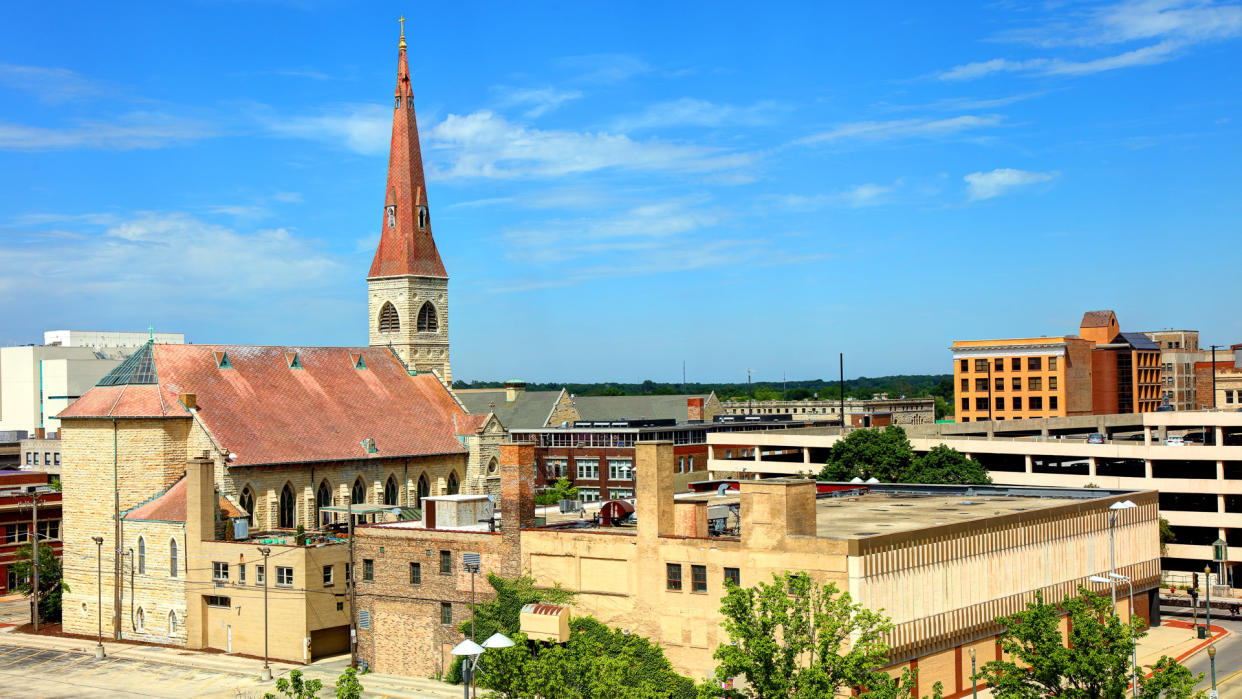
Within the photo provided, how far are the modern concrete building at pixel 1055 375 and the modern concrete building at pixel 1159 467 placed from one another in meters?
35.8

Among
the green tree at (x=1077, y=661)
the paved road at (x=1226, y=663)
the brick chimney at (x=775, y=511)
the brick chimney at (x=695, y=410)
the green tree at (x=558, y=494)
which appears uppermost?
the brick chimney at (x=695, y=410)

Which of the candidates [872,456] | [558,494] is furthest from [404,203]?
[872,456]

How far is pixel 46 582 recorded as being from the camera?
247 ft

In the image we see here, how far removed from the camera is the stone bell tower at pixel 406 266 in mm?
95875

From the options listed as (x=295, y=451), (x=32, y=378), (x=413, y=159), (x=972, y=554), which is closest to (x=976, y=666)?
(x=972, y=554)

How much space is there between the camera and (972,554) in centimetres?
4647

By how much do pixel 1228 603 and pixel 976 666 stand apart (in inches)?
1227

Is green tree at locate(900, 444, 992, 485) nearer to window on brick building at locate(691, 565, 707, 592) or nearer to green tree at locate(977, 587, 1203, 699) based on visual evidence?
window on brick building at locate(691, 565, 707, 592)

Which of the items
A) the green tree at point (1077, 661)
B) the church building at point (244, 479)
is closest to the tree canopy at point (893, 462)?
the church building at point (244, 479)

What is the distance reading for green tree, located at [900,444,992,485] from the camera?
77250 mm

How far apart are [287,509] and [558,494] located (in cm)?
2956

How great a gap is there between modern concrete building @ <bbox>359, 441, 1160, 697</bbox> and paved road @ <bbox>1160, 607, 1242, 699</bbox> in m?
4.23

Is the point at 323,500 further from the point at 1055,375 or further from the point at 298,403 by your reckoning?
the point at 1055,375

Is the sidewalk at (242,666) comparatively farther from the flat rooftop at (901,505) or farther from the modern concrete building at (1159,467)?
the modern concrete building at (1159,467)
